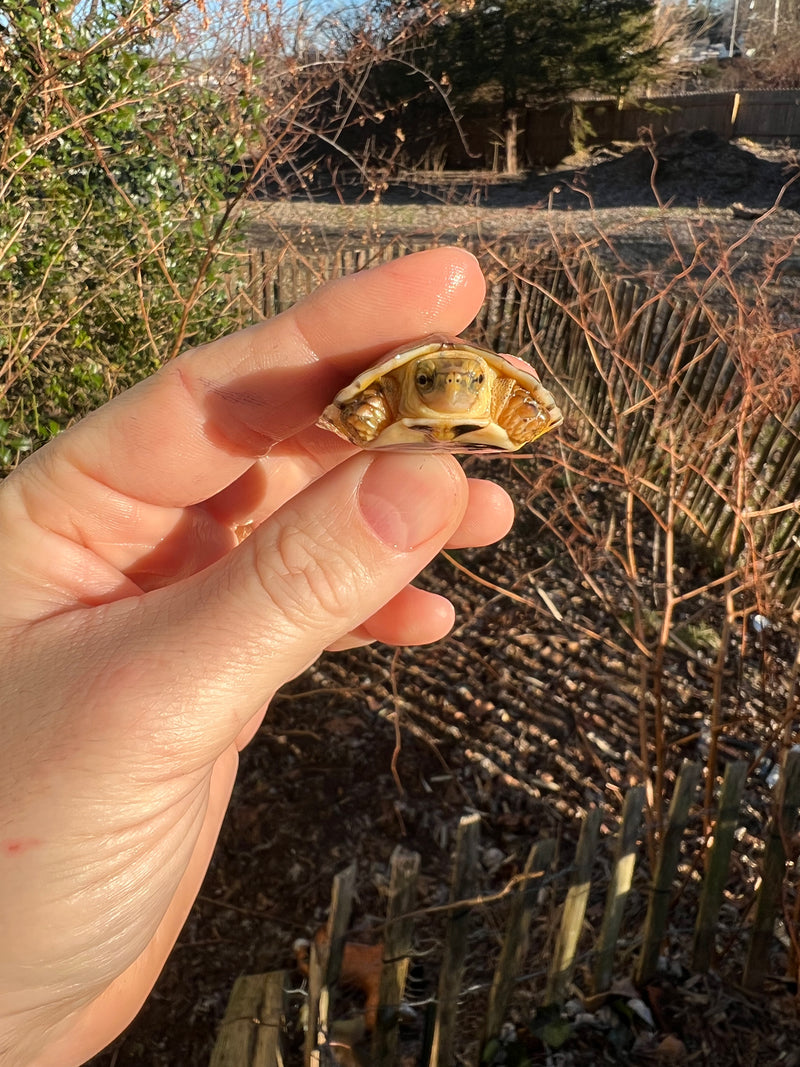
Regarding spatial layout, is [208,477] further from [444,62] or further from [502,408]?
[444,62]

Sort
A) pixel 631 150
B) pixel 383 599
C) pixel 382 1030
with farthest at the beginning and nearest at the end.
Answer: pixel 631 150 < pixel 382 1030 < pixel 383 599

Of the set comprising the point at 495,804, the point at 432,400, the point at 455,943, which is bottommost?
the point at 495,804

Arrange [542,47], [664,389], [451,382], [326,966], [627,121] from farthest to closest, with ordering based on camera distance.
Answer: [627,121] < [542,47] < [664,389] < [326,966] < [451,382]

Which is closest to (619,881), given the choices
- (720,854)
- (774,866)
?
(720,854)

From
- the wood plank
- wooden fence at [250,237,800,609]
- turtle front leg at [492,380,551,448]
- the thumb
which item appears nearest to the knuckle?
the thumb

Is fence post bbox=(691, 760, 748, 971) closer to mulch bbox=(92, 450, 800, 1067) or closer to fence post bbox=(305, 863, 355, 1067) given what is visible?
mulch bbox=(92, 450, 800, 1067)

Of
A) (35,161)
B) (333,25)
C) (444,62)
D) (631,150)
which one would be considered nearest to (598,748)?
Result: (35,161)

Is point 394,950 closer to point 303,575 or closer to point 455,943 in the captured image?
point 455,943

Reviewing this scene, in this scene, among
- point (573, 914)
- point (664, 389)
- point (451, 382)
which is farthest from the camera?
point (664, 389)

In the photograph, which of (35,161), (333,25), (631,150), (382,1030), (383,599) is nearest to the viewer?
(383,599)
